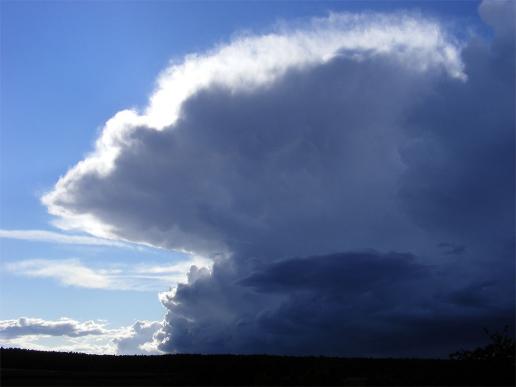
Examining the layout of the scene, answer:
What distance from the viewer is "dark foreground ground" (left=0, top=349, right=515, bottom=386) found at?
69.1 meters

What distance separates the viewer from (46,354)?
429ft

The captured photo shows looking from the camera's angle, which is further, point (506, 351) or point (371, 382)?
point (506, 351)

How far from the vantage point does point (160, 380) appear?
275 feet

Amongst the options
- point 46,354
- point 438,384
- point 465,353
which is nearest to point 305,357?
point 465,353

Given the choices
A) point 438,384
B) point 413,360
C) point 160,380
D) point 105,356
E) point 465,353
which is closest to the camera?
point 438,384

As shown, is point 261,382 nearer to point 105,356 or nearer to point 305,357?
point 305,357

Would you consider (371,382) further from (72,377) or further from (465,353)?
(72,377)

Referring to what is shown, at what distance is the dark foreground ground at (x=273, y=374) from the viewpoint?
6912 centimetres

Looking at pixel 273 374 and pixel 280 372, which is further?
pixel 280 372

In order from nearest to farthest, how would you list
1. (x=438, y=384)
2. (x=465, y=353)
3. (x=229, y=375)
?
(x=438, y=384) → (x=229, y=375) → (x=465, y=353)

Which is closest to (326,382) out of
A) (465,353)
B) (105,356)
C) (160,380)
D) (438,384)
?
(438,384)

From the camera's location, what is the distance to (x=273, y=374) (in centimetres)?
7625

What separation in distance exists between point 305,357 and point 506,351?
37937 mm

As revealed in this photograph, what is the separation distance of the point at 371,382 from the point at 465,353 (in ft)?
93.4
